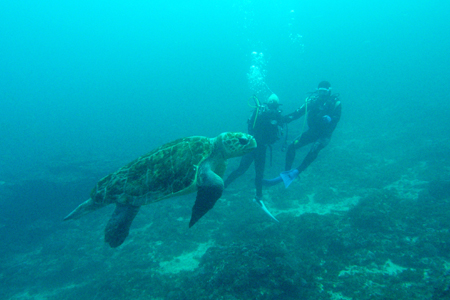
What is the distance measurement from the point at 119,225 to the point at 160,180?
110cm

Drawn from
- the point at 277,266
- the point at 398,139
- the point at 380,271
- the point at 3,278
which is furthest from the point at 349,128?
the point at 3,278

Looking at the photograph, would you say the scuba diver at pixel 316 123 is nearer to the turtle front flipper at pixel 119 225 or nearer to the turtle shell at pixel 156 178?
the turtle shell at pixel 156 178

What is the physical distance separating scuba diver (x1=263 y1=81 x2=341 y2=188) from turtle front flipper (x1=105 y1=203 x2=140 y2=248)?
486 centimetres

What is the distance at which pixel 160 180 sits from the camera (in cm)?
370

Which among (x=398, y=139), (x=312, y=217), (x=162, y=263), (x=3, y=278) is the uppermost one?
(x=398, y=139)

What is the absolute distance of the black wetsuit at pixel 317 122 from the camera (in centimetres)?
721

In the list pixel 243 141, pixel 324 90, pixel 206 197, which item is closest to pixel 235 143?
pixel 243 141

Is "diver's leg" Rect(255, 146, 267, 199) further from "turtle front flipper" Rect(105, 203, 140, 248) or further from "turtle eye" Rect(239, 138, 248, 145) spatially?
"turtle front flipper" Rect(105, 203, 140, 248)

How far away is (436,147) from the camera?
1138cm

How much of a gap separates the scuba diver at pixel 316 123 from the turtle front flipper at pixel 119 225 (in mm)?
4862

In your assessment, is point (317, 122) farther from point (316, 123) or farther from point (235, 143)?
point (235, 143)

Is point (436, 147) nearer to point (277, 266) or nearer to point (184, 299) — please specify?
point (277, 266)

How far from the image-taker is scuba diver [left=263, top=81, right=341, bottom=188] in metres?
7.21

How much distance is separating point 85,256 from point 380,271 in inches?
310
